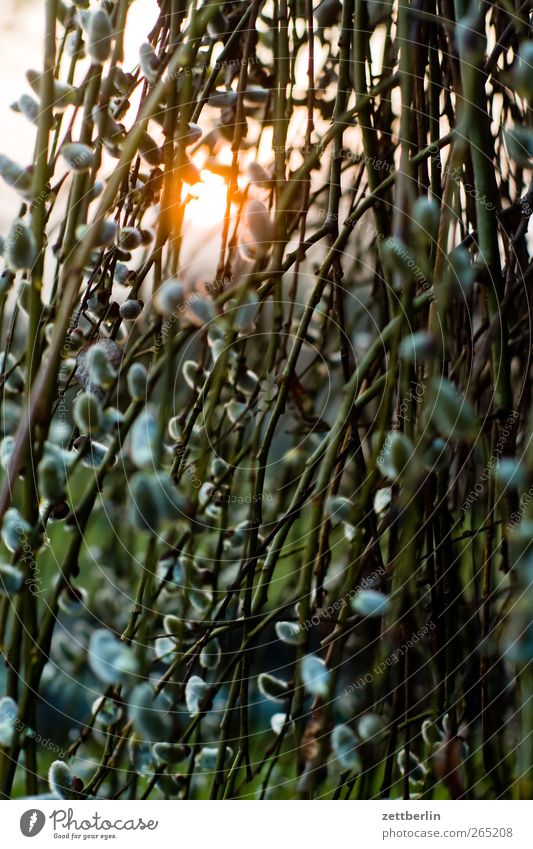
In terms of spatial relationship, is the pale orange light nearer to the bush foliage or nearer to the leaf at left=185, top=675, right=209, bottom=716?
the bush foliage

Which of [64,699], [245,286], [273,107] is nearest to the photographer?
[245,286]

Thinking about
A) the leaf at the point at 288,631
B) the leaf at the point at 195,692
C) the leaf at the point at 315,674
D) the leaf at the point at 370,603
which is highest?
the leaf at the point at 370,603

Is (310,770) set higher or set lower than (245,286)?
lower

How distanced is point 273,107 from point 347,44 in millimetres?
75

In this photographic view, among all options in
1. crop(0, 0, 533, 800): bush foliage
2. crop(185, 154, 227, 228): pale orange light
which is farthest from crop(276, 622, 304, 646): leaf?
crop(185, 154, 227, 228): pale orange light

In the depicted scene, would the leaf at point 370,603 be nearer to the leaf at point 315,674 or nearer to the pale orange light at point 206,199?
the leaf at point 315,674

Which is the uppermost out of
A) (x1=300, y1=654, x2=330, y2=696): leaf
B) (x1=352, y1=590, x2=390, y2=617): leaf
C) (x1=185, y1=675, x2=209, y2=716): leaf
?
(x1=352, y1=590, x2=390, y2=617): leaf

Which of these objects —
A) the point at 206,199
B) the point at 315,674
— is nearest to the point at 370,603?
the point at 315,674

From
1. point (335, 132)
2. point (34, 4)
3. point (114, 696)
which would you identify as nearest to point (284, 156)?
point (335, 132)

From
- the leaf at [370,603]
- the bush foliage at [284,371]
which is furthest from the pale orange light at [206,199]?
the leaf at [370,603]

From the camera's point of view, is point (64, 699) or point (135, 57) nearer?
point (135, 57)

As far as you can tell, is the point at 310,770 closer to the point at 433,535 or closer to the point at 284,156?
the point at 433,535

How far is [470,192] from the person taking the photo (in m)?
0.39
